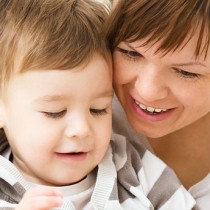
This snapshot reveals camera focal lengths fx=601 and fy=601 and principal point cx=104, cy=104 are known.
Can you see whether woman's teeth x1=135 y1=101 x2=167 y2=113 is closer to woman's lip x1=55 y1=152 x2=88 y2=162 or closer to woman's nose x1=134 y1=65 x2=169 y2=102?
woman's nose x1=134 y1=65 x2=169 y2=102

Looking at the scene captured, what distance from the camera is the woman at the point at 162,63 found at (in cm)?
138

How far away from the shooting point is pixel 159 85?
4.82ft

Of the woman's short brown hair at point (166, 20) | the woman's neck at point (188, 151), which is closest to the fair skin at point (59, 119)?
the woman's short brown hair at point (166, 20)

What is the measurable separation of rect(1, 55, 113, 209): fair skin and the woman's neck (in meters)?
0.42

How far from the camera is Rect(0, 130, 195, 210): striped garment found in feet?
4.66

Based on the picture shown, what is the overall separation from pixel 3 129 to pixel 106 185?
11.6 inches

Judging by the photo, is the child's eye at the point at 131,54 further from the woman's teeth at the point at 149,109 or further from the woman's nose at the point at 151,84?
the woman's teeth at the point at 149,109

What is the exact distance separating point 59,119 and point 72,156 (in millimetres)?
102

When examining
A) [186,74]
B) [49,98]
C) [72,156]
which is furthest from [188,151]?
[49,98]

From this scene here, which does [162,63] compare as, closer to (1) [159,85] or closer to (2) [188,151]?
(1) [159,85]

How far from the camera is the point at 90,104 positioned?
1.42 metres

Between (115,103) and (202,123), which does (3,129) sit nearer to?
(115,103)

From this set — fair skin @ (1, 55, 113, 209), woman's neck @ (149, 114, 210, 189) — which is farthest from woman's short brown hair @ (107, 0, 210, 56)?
woman's neck @ (149, 114, 210, 189)

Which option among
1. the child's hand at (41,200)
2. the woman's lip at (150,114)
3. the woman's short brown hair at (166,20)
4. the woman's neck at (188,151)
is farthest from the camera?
the woman's neck at (188,151)
